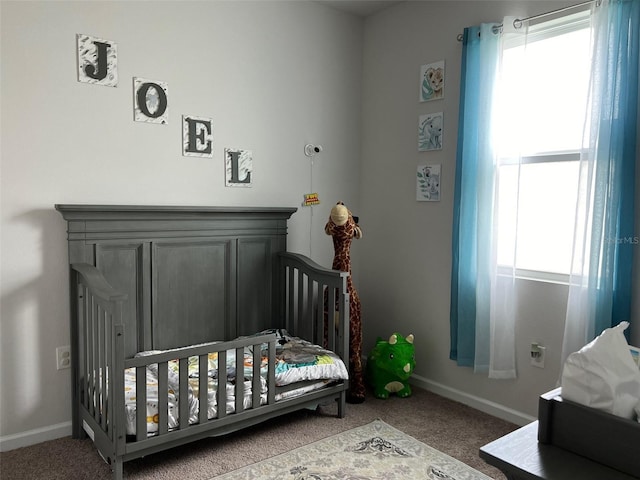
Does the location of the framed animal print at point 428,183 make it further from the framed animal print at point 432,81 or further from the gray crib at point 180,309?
the gray crib at point 180,309

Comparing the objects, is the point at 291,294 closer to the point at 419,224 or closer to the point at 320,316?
the point at 320,316

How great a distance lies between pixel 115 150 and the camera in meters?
2.54

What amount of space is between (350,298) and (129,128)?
1.51 meters

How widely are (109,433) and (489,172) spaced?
2.17 meters

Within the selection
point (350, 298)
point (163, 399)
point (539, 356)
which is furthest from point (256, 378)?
point (539, 356)

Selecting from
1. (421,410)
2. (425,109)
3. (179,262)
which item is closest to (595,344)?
(421,410)

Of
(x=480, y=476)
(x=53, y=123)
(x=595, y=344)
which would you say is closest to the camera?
(x=595, y=344)

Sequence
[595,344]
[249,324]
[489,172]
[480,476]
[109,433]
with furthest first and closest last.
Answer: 1. [249,324]
2. [489,172]
3. [480,476]
4. [109,433]
5. [595,344]

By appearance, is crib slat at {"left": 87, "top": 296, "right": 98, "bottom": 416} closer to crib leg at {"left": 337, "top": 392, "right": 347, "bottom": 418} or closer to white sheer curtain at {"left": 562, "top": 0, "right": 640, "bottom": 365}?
crib leg at {"left": 337, "top": 392, "right": 347, "bottom": 418}

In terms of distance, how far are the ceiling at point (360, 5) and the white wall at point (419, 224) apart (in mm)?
58

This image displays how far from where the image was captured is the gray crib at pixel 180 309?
206 cm

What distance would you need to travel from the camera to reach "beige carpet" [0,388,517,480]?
2158 mm

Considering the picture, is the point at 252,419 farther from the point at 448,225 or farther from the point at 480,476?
the point at 448,225

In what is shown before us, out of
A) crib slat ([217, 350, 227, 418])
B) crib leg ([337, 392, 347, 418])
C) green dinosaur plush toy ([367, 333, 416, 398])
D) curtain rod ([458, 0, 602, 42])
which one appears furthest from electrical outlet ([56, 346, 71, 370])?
curtain rod ([458, 0, 602, 42])
